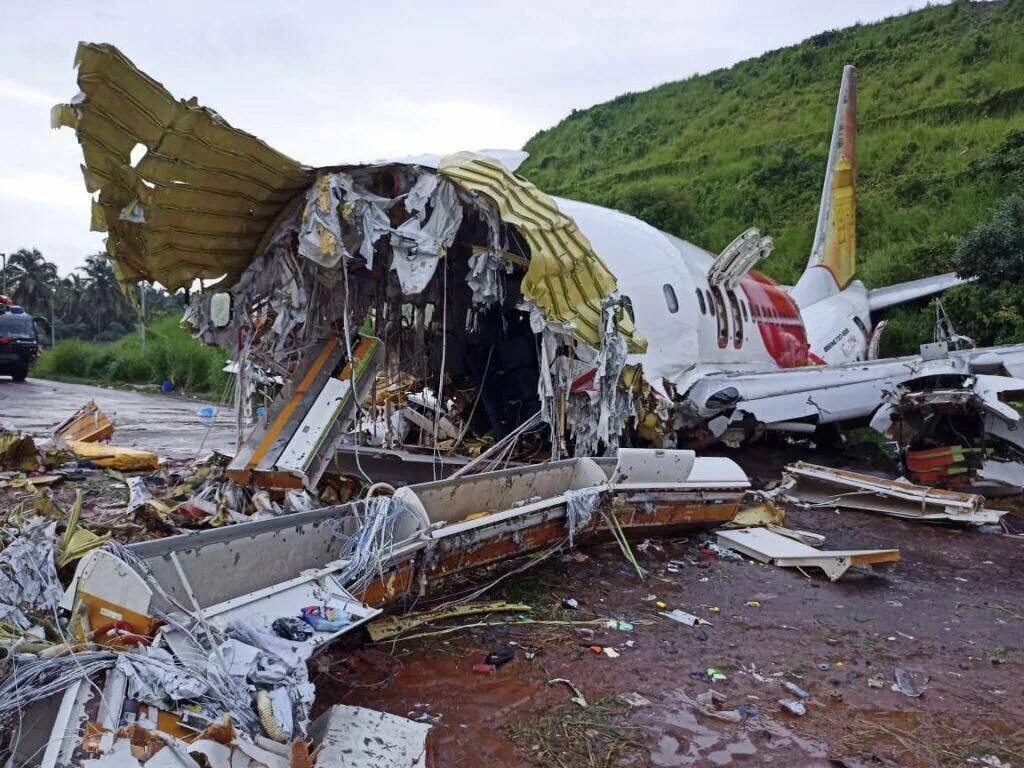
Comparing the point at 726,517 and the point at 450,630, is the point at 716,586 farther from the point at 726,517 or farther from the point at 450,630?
the point at 450,630

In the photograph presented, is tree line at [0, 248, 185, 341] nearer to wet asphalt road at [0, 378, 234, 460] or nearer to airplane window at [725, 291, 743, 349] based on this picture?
wet asphalt road at [0, 378, 234, 460]

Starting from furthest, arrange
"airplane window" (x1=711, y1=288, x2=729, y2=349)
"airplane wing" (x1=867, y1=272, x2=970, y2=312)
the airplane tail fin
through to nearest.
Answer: the airplane tail fin, "airplane wing" (x1=867, y1=272, x2=970, y2=312), "airplane window" (x1=711, y1=288, x2=729, y2=349)

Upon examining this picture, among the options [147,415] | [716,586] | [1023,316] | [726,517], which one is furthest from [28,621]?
[1023,316]

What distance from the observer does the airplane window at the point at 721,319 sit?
1127 cm

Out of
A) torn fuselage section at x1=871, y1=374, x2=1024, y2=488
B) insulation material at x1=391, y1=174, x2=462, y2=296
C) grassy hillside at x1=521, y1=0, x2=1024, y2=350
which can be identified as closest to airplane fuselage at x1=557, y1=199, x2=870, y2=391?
torn fuselage section at x1=871, y1=374, x2=1024, y2=488

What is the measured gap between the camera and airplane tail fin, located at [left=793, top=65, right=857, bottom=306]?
693 inches

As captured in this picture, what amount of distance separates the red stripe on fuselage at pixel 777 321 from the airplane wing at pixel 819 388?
2.27 metres

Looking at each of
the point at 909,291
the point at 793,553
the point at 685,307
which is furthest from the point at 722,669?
the point at 909,291

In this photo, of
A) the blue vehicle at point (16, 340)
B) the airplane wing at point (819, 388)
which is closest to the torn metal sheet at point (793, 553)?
the airplane wing at point (819, 388)

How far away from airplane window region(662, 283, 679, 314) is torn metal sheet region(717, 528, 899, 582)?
141 inches

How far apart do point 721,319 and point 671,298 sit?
4.98 ft

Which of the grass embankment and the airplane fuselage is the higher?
the airplane fuselage

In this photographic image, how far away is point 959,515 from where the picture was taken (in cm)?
837

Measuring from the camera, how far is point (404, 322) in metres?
Answer: 9.50
